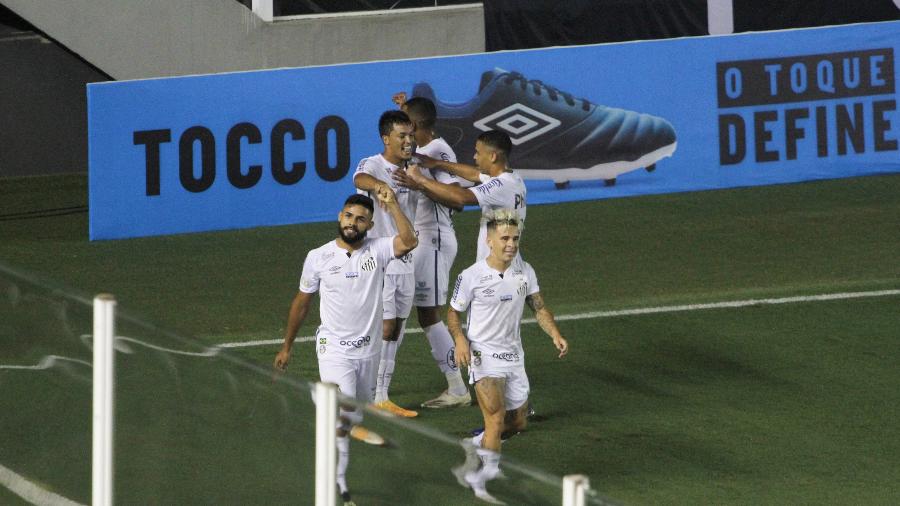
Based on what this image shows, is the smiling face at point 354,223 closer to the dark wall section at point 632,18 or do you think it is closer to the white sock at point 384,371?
the white sock at point 384,371

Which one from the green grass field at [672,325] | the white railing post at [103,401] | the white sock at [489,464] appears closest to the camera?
the white sock at [489,464]

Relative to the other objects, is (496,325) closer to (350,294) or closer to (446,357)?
(350,294)

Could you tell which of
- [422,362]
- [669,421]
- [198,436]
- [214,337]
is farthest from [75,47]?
[198,436]

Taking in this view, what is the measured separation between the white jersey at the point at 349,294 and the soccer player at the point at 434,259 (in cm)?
177

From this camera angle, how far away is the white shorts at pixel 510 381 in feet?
27.7

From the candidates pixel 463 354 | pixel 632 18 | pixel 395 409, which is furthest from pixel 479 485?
pixel 632 18

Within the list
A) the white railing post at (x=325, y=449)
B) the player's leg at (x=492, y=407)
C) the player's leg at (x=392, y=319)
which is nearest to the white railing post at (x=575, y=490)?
the white railing post at (x=325, y=449)

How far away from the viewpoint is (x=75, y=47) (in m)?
20.6

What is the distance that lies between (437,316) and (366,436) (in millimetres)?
5459

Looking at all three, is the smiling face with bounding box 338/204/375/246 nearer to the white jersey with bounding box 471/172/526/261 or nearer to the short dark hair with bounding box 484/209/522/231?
the short dark hair with bounding box 484/209/522/231

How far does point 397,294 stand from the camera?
33.0ft

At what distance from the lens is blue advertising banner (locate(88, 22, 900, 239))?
16.1 meters

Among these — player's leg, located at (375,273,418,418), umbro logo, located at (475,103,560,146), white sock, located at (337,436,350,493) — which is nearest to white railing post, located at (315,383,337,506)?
white sock, located at (337,436,350,493)

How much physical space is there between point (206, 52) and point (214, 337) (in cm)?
999
